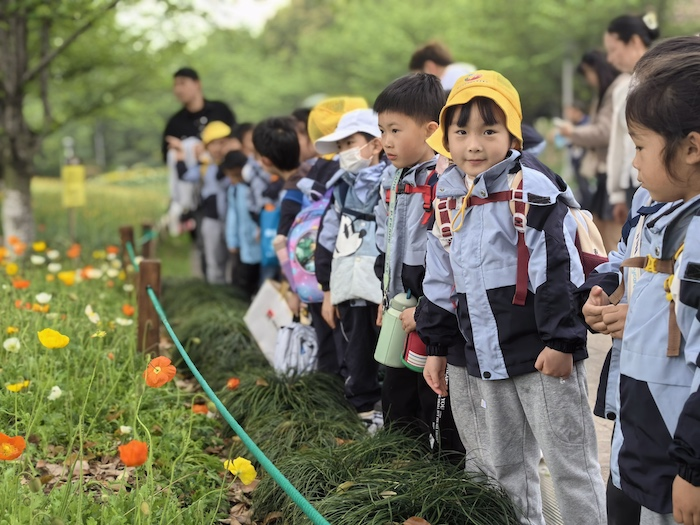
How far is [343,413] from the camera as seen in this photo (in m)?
4.34

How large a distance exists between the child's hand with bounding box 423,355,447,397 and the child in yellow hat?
177 mm

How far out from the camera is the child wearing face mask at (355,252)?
13.9 ft

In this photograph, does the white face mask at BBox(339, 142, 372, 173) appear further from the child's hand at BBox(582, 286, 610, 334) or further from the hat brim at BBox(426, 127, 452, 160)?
the child's hand at BBox(582, 286, 610, 334)

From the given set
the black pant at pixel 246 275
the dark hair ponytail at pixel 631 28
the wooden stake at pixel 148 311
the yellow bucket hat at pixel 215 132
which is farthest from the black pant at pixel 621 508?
the yellow bucket hat at pixel 215 132

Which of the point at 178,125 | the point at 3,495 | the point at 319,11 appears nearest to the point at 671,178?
the point at 3,495

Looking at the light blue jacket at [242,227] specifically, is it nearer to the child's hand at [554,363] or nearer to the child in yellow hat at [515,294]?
the child in yellow hat at [515,294]

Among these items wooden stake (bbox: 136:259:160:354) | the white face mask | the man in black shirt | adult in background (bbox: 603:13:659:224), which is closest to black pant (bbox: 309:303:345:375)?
wooden stake (bbox: 136:259:160:354)

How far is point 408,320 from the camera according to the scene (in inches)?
136

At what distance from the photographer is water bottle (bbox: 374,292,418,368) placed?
11.8 ft

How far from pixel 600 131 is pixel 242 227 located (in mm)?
3077

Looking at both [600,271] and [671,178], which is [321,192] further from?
[671,178]

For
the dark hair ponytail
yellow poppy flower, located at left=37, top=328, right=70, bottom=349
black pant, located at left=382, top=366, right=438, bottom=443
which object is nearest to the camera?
yellow poppy flower, located at left=37, top=328, right=70, bottom=349

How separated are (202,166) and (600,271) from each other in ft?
21.6

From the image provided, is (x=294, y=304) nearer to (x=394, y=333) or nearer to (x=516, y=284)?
(x=394, y=333)
